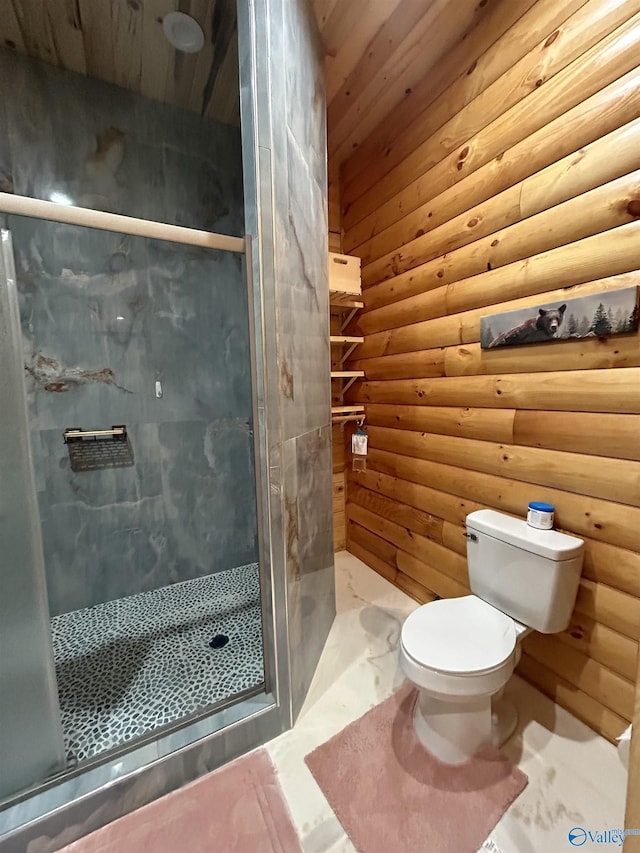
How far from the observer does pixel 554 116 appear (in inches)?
49.4

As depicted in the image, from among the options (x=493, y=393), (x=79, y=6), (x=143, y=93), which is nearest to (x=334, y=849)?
(x=493, y=393)

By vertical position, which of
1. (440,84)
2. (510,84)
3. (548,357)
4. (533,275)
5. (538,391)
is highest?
(440,84)

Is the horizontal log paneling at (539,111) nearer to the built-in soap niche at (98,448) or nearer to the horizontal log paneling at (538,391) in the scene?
the horizontal log paneling at (538,391)

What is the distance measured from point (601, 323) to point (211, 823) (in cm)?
199

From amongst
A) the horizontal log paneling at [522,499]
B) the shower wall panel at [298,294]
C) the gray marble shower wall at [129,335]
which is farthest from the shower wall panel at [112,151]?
the horizontal log paneling at [522,499]

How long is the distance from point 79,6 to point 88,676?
9.37 ft

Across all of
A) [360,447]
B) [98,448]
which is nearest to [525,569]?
[360,447]

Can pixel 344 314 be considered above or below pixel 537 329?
above

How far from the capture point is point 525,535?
51.8 inches

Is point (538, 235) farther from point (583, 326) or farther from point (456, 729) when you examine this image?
point (456, 729)

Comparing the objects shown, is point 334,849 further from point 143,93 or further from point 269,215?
point 143,93

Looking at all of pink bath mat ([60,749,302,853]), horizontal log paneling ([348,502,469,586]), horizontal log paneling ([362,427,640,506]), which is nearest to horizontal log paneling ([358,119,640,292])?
horizontal log paneling ([362,427,640,506])

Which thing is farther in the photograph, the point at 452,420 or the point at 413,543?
the point at 413,543

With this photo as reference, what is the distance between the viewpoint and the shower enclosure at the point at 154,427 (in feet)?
3.27
